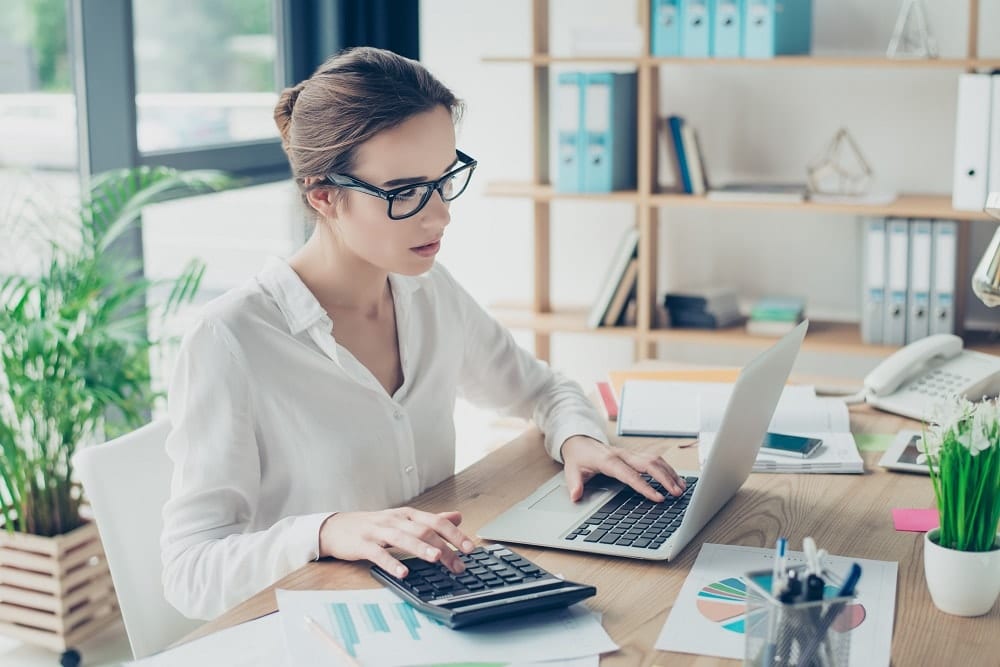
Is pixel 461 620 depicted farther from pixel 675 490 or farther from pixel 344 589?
pixel 675 490

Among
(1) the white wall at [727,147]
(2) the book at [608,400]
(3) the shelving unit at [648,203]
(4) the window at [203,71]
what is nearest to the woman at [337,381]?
(2) the book at [608,400]

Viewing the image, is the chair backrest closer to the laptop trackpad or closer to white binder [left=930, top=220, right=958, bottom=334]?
the laptop trackpad

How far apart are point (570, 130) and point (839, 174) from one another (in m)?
0.76

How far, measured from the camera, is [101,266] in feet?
9.14

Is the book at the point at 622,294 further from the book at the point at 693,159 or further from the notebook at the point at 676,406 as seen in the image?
the notebook at the point at 676,406

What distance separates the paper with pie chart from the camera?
1.17m

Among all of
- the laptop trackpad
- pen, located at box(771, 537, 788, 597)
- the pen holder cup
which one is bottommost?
the laptop trackpad

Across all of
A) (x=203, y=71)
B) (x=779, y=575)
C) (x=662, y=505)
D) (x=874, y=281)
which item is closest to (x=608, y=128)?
(x=874, y=281)

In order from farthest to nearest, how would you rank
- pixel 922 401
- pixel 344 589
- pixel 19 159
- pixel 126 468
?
1. pixel 19 159
2. pixel 922 401
3. pixel 126 468
4. pixel 344 589

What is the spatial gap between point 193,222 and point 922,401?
222 cm

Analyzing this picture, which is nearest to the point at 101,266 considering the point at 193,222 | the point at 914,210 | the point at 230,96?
the point at 193,222

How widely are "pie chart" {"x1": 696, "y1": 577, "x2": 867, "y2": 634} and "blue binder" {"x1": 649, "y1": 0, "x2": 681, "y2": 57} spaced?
225cm

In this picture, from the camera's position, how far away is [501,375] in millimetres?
2025

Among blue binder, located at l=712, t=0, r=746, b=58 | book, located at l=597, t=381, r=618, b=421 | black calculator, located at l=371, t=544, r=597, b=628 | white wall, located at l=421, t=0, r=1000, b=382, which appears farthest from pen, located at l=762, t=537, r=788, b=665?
white wall, located at l=421, t=0, r=1000, b=382
